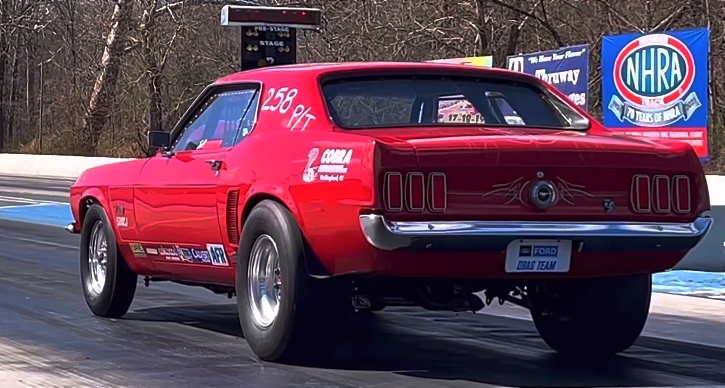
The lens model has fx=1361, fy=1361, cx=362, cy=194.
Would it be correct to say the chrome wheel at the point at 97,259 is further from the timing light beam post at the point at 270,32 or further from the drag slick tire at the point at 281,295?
the timing light beam post at the point at 270,32

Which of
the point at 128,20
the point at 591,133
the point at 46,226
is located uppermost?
the point at 128,20

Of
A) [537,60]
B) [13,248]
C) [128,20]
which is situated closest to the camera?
[13,248]

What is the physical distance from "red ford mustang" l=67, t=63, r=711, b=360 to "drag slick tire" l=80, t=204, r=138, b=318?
0.68m

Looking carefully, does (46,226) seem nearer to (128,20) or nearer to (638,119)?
(638,119)

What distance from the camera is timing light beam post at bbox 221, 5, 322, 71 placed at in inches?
994

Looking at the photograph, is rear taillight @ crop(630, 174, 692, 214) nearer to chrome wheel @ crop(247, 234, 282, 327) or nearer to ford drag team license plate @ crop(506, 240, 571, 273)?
ford drag team license plate @ crop(506, 240, 571, 273)

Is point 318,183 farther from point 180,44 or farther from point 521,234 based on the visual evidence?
point 180,44

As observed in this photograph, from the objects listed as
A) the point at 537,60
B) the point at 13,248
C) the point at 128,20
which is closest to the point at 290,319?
the point at 13,248

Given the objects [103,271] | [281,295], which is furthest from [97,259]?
[281,295]

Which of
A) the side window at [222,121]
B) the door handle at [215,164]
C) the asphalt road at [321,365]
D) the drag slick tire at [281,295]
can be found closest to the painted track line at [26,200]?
the asphalt road at [321,365]

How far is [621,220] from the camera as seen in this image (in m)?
6.94

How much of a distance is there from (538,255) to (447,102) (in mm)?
1599

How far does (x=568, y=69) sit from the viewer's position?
57.8 feet

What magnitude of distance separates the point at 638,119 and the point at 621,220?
31.0 ft
